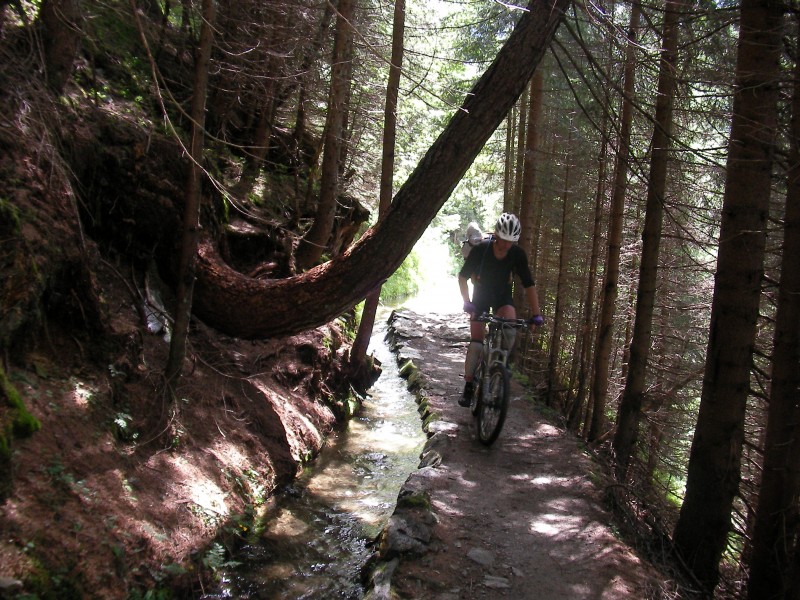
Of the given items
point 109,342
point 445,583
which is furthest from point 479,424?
point 109,342

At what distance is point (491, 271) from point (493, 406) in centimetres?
155

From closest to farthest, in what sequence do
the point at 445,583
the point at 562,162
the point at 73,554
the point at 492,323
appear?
the point at 73,554 → the point at 445,583 → the point at 492,323 → the point at 562,162

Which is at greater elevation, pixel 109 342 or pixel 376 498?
pixel 109 342

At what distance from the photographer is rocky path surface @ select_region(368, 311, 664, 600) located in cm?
400

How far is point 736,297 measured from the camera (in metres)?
4.53

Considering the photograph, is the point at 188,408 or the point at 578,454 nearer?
the point at 188,408

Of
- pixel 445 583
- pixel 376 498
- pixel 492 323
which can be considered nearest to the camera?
pixel 445 583

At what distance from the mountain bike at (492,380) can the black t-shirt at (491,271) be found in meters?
0.27

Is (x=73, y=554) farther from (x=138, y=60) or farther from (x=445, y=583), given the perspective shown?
(x=138, y=60)

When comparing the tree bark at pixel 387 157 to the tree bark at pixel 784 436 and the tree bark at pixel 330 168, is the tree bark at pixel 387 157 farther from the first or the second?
the tree bark at pixel 784 436

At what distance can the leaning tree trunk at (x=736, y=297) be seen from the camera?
441 cm

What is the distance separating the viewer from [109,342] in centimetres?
448

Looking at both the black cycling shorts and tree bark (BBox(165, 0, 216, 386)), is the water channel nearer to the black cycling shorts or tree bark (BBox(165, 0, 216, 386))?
tree bark (BBox(165, 0, 216, 386))

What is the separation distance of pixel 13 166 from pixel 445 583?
4.31 metres
